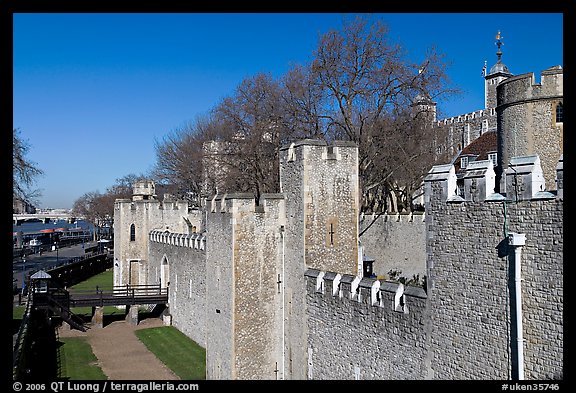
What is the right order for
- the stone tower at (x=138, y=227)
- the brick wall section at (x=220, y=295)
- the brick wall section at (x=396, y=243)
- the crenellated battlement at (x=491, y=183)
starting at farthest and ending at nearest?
the stone tower at (x=138, y=227)
the brick wall section at (x=396, y=243)
the brick wall section at (x=220, y=295)
the crenellated battlement at (x=491, y=183)

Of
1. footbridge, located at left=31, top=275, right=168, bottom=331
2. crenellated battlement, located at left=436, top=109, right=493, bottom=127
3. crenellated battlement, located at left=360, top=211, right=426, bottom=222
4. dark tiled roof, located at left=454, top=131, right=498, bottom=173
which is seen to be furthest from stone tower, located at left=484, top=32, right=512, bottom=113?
footbridge, located at left=31, top=275, right=168, bottom=331

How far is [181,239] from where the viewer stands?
87.7 ft

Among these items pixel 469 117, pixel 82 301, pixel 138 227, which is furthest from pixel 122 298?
pixel 469 117

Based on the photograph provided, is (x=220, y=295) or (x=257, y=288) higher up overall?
(x=257, y=288)

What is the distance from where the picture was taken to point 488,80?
65.5 m

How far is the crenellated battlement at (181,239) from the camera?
23.8 m

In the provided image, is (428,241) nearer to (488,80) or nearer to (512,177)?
(512,177)

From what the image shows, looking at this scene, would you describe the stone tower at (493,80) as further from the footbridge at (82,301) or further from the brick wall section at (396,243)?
the footbridge at (82,301)

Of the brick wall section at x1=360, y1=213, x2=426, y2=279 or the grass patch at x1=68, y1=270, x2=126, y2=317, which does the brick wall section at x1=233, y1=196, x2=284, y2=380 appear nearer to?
the brick wall section at x1=360, y1=213, x2=426, y2=279

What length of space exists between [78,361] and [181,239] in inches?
279

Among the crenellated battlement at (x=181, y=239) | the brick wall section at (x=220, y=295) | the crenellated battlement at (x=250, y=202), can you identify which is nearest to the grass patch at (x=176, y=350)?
the brick wall section at (x=220, y=295)

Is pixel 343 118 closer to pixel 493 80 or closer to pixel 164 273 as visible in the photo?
pixel 164 273

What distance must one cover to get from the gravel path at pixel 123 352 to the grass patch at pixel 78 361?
27 cm

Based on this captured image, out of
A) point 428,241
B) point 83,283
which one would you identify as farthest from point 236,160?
point 428,241
